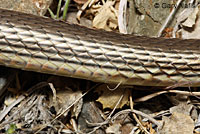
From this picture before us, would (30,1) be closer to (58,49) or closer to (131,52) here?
(58,49)

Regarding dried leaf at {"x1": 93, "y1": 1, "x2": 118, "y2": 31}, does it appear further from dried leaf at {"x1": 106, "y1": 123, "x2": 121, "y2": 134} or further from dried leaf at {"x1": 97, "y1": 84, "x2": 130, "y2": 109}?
dried leaf at {"x1": 106, "y1": 123, "x2": 121, "y2": 134}

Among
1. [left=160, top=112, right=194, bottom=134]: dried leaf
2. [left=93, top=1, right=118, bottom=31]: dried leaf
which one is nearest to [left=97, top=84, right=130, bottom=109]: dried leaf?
[left=160, top=112, right=194, bottom=134]: dried leaf

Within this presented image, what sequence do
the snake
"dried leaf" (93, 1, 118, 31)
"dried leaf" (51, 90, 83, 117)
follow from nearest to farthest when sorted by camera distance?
the snake < "dried leaf" (51, 90, 83, 117) < "dried leaf" (93, 1, 118, 31)

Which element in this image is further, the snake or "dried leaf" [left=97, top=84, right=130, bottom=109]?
"dried leaf" [left=97, top=84, right=130, bottom=109]

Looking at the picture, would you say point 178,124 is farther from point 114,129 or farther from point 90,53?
point 90,53

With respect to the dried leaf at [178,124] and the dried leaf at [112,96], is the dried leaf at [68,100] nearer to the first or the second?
the dried leaf at [112,96]

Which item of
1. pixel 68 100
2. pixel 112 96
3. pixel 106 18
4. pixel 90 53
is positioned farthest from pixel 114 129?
pixel 106 18

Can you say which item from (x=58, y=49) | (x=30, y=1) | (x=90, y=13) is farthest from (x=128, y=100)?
(x=30, y=1)

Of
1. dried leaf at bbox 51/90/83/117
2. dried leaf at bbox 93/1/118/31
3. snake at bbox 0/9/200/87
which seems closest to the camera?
snake at bbox 0/9/200/87

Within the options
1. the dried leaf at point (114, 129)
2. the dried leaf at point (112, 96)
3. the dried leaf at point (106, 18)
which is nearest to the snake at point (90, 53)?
the dried leaf at point (112, 96)
